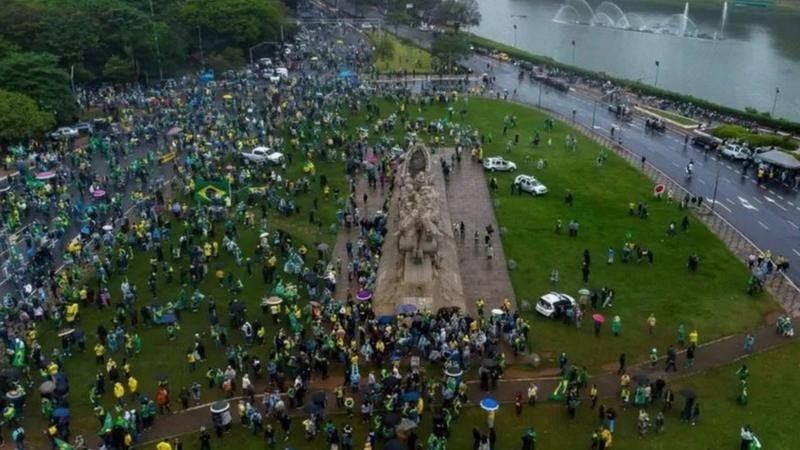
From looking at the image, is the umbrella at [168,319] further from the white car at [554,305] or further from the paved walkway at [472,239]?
the white car at [554,305]

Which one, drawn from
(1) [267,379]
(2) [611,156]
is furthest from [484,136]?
(1) [267,379]

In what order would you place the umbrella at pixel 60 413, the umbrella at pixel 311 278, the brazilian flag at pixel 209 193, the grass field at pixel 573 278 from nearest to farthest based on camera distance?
1. the umbrella at pixel 60 413
2. the grass field at pixel 573 278
3. the umbrella at pixel 311 278
4. the brazilian flag at pixel 209 193

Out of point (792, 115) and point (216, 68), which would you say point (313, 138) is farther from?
point (792, 115)

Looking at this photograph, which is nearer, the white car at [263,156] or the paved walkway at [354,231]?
the paved walkway at [354,231]

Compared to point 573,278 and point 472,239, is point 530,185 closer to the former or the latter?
point 472,239

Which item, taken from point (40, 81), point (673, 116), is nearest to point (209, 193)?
point (40, 81)

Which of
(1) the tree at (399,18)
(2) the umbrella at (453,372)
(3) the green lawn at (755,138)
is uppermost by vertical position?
(1) the tree at (399,18)

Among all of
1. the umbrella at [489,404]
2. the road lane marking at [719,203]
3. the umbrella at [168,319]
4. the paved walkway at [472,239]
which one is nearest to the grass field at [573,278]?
the umbrella at [168,319]
